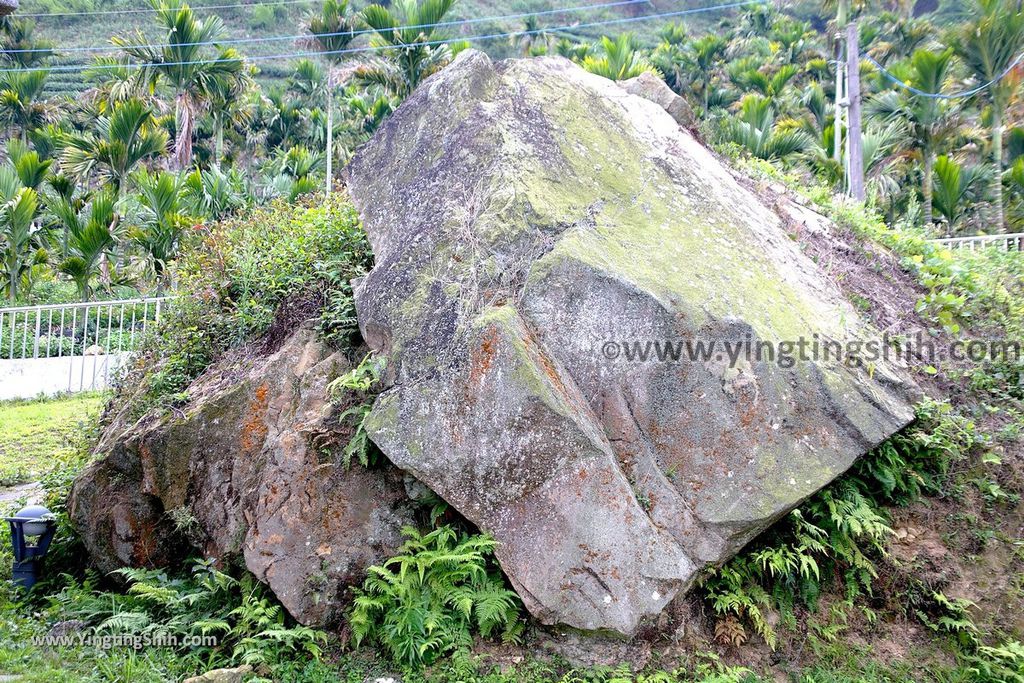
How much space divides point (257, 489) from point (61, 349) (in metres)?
9.98

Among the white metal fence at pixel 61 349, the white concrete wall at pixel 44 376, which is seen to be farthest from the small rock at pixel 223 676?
the white concrete wall at pixel 44 376

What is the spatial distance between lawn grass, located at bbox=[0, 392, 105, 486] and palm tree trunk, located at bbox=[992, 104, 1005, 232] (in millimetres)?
16578

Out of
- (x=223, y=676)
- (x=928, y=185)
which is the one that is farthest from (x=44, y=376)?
(x=928, y=185)

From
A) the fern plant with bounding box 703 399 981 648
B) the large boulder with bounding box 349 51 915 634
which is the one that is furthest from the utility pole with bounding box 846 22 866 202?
the fern plant with bounding box 703 399 981 648

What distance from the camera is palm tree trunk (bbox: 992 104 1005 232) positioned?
15.8 meters

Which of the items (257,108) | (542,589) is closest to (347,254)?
(542,589)

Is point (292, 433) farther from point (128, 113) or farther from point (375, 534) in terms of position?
point (128, 113)

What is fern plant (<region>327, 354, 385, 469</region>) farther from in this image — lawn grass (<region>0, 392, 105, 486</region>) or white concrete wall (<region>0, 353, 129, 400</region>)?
white concrete wall (<region>0, 353, 129, 400</region>)

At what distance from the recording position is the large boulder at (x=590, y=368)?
4.91 metres

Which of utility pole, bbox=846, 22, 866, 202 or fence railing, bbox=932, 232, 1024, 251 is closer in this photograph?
fence railing, bbox=932, 232, 1024, 251

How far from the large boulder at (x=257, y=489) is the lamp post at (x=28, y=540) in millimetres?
274

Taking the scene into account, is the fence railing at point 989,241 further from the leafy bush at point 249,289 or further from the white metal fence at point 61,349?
the white metal fence at point 61,349

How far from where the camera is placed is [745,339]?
5.31 metres

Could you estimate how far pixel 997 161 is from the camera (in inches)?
666
